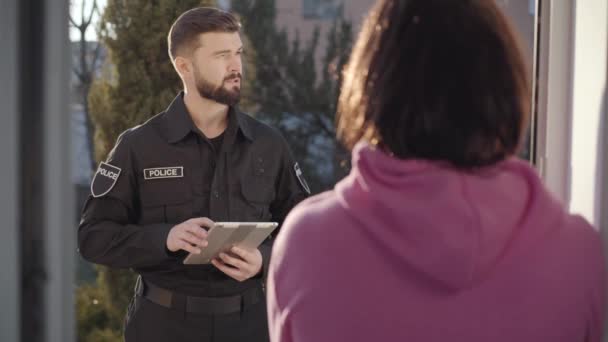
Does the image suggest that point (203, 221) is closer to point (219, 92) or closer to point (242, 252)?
point (242, 252)

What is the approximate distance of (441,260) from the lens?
3.47 feet

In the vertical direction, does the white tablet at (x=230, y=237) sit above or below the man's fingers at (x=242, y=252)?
above

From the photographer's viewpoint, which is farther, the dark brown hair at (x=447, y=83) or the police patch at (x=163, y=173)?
the police patch at (x=163, y=173)

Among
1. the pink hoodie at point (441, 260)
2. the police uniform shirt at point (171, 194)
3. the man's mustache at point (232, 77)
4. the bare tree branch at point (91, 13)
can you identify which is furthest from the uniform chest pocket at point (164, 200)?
the bare tree branch at point (91, 13)

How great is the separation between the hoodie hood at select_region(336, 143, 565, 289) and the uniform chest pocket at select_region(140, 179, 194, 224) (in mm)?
1643

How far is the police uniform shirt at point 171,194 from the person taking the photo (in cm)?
264

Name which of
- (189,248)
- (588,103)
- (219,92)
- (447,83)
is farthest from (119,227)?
(447,83)

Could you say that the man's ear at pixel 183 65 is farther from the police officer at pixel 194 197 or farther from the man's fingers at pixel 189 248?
the man's fingers at pixel 189 248

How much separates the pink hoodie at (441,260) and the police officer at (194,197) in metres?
1.42

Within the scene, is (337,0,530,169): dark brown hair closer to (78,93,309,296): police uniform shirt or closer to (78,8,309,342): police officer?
(78,8,309,342): police officer

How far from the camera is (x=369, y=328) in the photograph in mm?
1111

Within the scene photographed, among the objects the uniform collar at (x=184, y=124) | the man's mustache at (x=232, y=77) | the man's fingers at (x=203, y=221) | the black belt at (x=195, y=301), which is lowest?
the black belt at (x=195, y=301)

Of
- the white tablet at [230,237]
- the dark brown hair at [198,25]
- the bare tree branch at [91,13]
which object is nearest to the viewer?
the white tablet at [230,237]

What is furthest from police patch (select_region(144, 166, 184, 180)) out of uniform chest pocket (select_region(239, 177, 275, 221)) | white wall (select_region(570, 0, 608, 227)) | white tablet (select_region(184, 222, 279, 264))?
white wall (select_region(570, 0, 608, 227))
